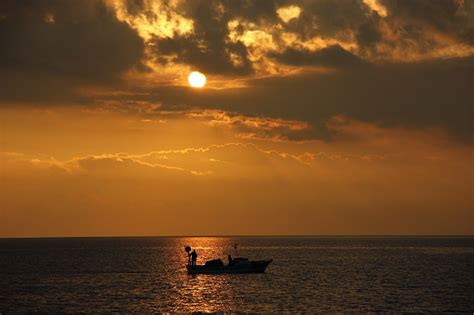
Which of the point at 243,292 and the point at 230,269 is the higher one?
the point at 230,269

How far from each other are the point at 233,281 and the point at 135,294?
24.9 meters

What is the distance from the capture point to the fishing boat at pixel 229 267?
402ft

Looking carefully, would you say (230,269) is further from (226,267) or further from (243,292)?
(243,292)

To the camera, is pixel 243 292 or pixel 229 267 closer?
pixel 243 292

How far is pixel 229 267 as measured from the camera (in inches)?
4840

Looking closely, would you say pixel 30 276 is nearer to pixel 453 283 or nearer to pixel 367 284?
pixel 367 284

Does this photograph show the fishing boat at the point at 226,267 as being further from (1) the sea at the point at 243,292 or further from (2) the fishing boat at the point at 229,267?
(1) the sea at the point at 243,292

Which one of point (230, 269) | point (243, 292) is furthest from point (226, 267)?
point (243, 292)

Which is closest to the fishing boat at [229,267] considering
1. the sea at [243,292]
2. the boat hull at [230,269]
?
the boat hull at [230,269]

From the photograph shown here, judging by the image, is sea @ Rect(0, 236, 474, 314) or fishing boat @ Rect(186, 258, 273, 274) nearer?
→ sea @ Rect(0, 236, 474, 314)

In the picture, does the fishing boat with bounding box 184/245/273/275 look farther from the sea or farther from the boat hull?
the sea

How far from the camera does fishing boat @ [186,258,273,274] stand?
123 m

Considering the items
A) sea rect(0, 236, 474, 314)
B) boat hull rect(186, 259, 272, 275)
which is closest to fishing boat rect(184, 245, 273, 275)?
boat hull rect(186, 259, 272, 275)

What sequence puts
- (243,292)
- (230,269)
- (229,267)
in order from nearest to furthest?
(243,292) → (230,269) → (229,267)
